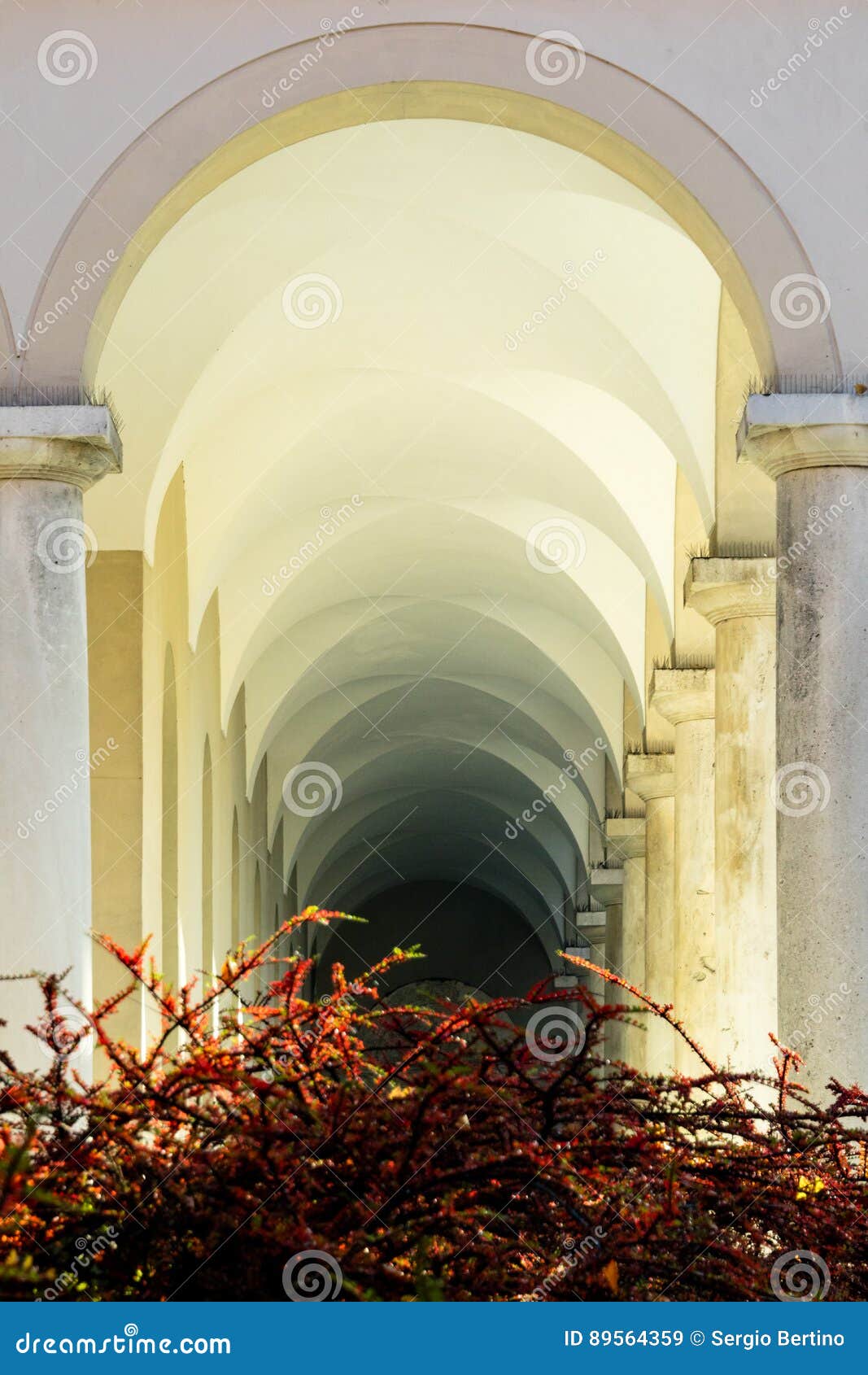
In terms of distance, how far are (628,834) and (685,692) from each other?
6.88 metres

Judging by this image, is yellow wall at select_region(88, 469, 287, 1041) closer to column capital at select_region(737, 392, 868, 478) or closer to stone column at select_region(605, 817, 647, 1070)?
column capital at select_region(737, 392, 868, 478)

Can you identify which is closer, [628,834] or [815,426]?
[815,426]

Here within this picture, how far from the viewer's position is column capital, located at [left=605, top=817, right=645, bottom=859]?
68.4ft

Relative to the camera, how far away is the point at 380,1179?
3432mm

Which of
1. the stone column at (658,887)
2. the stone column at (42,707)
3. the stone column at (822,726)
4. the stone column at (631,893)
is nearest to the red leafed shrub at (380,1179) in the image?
the stone column at (822,726)

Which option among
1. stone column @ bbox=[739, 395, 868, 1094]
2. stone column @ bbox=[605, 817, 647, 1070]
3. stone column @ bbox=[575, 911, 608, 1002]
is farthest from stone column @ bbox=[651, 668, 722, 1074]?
stone column @ bbox=[575, 911, 608, 1002]

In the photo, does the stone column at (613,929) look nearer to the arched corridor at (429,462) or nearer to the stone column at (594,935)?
the arched corridor at (429,462)

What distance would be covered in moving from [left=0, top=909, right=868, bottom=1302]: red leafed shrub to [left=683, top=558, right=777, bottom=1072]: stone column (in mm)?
6696

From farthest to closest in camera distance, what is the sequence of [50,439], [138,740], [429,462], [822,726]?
[429,462] → [138,740] → [50,439] → [822,726]

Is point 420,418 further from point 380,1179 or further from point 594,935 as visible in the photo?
point 594,935

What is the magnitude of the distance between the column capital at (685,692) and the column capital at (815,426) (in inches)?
250

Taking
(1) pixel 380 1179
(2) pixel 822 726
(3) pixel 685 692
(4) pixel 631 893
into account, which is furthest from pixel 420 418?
(1) pixel 380 1179

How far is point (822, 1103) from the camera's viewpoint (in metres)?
7.30

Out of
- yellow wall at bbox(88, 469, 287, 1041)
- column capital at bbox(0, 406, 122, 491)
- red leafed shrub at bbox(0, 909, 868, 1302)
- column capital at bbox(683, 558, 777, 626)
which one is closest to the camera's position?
red leafed shrub at bbox(0, 909, 868, 1302)
